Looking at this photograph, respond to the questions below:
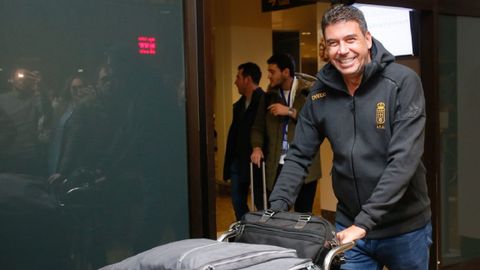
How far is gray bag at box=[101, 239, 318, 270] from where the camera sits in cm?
164

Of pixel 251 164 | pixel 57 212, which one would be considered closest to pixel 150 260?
pixel 57 212

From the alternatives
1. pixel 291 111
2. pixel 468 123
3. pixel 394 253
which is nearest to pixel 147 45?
pixel 394 253

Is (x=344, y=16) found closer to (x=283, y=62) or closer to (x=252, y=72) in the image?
(x=283, y=62)

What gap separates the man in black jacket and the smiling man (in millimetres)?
2860

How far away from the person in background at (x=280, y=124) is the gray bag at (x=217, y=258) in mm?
3180

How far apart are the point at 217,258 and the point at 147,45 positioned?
1.93 m

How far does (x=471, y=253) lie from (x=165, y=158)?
2950mm

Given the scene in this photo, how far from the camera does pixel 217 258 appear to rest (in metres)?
1.65

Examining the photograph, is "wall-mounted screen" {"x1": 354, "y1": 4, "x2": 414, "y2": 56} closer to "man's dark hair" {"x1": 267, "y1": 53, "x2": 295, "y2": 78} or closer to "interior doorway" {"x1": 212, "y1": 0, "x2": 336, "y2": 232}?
"man's dark hair" {"x1": 267, "y1": 53, "x2": 295, "y2": 78}

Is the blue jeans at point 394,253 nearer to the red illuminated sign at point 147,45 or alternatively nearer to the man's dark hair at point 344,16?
the man's dark hair at point 344,16

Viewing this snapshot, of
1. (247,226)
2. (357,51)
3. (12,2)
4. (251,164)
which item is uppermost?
(12,2)

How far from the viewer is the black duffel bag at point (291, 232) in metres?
1.88

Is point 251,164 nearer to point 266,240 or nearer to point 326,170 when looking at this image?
point 326,170

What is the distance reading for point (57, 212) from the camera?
10.2 ft
